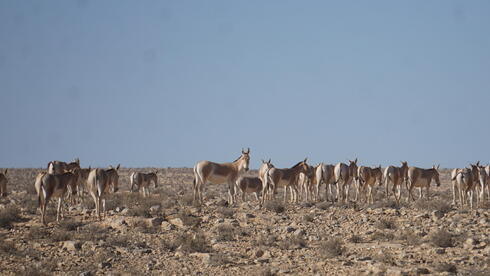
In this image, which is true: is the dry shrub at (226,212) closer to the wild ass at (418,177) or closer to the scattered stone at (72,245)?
the scattered stone at (72,245)

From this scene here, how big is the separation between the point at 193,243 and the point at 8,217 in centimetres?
883

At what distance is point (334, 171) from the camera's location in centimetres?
2855

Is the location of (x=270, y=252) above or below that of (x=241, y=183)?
below

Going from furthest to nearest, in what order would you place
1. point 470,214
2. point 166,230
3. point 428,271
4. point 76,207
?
1. point 76,207
2. point 470,214
3. point 166,230
4. point 428,271

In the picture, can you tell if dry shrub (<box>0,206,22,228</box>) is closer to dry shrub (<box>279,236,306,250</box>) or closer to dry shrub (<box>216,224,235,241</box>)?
dry shrub (<box>216,224,235,241</box>)

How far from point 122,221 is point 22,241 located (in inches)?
143

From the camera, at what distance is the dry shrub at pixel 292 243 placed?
55.1 ft

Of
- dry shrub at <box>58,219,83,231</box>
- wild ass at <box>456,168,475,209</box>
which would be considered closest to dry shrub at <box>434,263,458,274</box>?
dry shrub at <box>58,219,83,231</box>

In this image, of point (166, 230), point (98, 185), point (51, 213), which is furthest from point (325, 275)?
point (51, 213)

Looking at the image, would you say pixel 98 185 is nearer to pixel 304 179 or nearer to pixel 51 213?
pixel 51 213

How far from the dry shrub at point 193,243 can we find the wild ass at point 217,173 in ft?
29.5

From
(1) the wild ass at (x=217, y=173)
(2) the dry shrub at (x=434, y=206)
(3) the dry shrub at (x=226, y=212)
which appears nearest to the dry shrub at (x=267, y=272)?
(3) the dry shrub at (x=226, y=212)

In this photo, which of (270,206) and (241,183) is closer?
(270,206)

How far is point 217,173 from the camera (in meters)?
27.3
